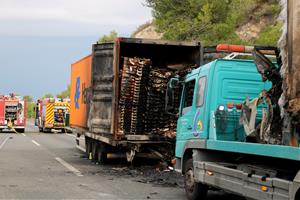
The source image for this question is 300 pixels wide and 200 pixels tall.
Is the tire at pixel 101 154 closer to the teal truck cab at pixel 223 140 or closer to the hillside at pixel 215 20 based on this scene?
the teal truck cab at pixel 223 140

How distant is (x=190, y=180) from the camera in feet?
32.2

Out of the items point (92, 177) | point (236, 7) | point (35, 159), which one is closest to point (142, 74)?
point (92, 177)

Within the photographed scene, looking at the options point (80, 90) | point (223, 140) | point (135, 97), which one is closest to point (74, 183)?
point (135, 97)

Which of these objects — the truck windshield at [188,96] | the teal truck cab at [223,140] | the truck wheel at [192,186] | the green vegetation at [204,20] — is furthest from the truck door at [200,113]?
the green vegetation at [204,20]

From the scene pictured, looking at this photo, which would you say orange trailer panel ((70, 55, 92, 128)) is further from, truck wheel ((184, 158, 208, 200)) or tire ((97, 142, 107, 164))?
truck wheel ((184, 158, 208, 200))

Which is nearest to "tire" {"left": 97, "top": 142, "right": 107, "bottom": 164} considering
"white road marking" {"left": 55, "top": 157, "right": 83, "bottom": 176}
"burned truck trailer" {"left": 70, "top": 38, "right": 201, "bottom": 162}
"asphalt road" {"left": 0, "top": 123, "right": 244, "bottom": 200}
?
"asphalt road" {"left": 0, "top": 123, "right": 244, "bottom": 200}

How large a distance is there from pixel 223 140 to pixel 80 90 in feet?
35.1

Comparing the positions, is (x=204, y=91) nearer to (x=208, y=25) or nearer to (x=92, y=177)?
(x=92, y=177)

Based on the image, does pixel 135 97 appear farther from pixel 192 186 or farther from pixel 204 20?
pixel 204 20

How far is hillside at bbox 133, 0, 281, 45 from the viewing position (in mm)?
28359

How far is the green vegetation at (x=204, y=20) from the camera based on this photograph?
2825cm

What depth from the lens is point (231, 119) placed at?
9078 millimetres

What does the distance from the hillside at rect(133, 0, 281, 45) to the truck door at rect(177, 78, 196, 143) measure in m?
15.8

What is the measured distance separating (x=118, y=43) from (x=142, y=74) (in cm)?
109
